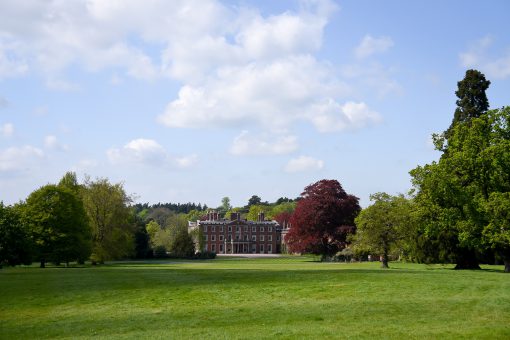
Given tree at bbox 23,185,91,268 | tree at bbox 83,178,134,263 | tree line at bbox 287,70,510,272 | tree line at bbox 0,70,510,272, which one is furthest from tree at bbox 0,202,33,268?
tree line at bbox 287,70,510,272

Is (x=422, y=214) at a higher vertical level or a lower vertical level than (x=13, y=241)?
higher

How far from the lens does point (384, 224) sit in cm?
5144

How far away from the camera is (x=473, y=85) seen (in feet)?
164

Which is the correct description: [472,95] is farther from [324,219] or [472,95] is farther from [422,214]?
[324,219]

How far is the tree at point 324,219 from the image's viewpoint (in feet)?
275

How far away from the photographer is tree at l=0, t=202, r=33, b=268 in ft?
173

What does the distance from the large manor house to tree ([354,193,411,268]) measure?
115 meters

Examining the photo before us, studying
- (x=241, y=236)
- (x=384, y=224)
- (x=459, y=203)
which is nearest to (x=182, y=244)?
(x=241, y=236)

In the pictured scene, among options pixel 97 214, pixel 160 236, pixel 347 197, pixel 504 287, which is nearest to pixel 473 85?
pixel 504 287

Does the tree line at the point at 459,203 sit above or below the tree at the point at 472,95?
below

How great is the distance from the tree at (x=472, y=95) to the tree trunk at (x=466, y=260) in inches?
419

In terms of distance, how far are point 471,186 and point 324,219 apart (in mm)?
43168

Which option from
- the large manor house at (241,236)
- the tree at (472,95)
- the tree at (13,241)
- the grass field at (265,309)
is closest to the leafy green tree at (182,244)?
the tree at (13,241)

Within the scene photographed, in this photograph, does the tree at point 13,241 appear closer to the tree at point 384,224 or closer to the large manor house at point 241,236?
the tree at point 384,224
